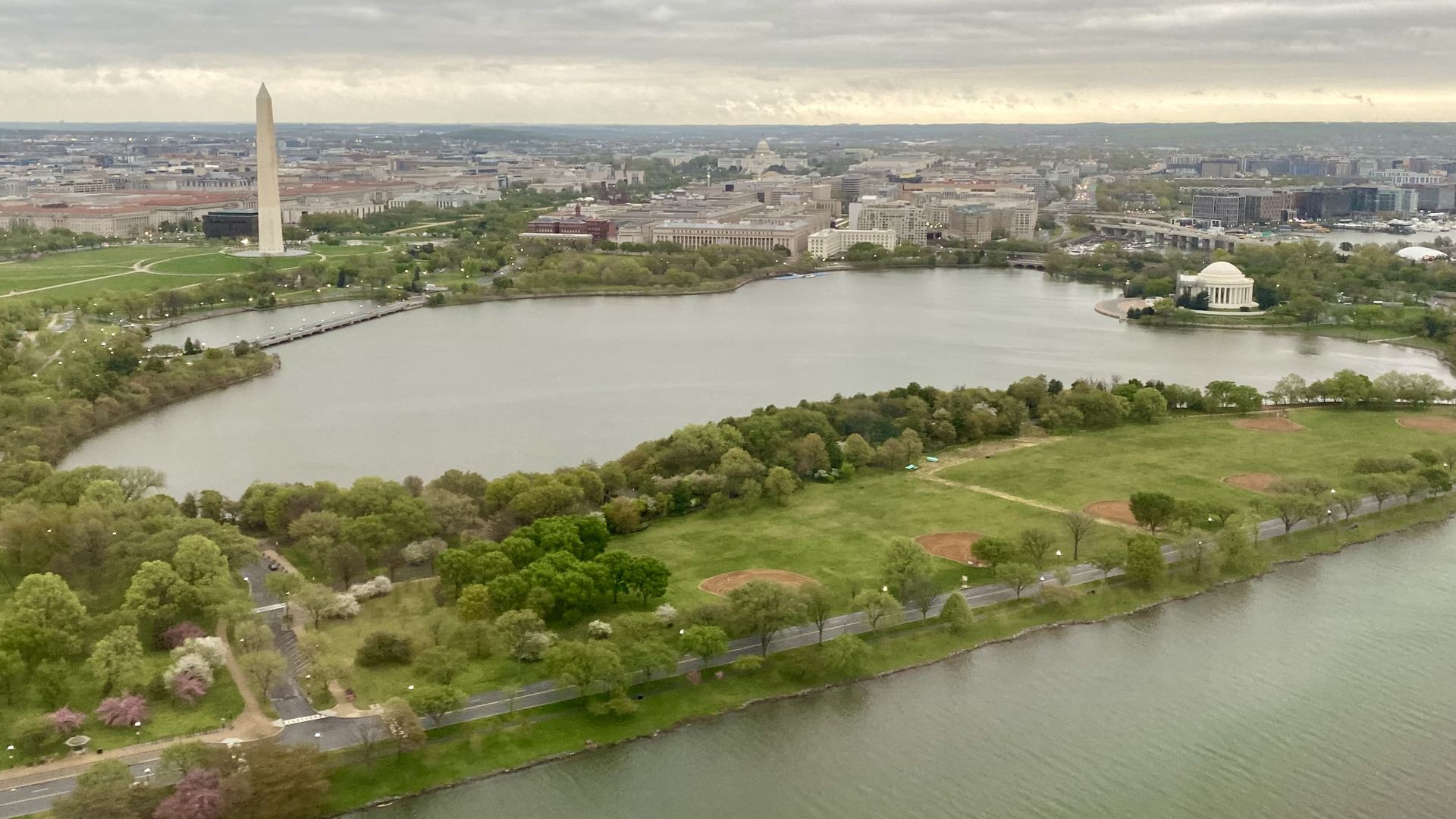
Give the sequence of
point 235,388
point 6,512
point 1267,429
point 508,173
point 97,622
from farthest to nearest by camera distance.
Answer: point 508,173 < point 235,388 < point 1267,429 < point 6,512 < point 97,622

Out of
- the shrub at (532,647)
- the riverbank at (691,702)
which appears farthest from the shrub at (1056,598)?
the shrub at (532,647)

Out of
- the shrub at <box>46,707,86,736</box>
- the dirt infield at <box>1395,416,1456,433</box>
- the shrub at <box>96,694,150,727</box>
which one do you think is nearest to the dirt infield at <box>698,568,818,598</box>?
the shrub at <box>96,694,150,727</box>

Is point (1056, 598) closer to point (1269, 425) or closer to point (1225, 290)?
point (1269, 425)

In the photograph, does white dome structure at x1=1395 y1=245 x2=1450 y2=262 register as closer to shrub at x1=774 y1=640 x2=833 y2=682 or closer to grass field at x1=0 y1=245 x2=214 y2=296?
shrub at x1=774 y1=640 x2=833 y2=682

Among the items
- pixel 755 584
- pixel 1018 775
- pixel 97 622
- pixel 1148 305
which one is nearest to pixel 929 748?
pixel 1018 775

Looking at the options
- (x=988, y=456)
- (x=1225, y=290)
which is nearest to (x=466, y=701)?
(x=988, y=456)

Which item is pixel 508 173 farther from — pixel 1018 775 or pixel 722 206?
pixel 1018 775
